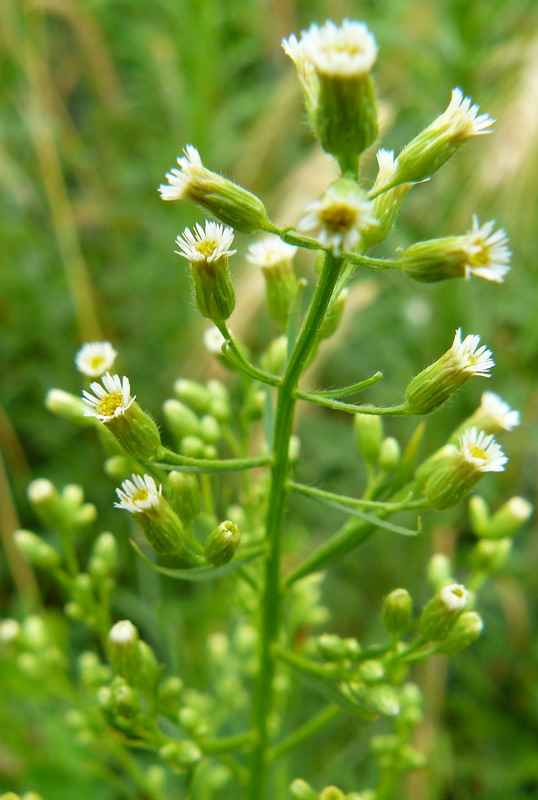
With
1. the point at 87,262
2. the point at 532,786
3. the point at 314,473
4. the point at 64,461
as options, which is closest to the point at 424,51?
the point at 314,473

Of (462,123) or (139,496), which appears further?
(139,496)

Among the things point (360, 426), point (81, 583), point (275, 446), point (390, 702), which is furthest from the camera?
point (81, 583)

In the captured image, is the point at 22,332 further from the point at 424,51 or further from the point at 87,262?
the point at 424,51

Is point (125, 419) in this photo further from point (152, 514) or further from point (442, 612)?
point (442, 612)

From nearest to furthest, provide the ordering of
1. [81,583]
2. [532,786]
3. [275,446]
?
1. [275,446]
2. [81,583]
3. [532,786]

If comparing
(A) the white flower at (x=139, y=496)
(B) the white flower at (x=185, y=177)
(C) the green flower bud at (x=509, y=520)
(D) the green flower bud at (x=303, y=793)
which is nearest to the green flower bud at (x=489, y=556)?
(C) the green flower bud at (x=509, y=520)

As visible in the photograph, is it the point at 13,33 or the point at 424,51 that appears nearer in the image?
the point at 424,51

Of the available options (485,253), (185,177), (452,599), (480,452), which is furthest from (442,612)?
(185,177)

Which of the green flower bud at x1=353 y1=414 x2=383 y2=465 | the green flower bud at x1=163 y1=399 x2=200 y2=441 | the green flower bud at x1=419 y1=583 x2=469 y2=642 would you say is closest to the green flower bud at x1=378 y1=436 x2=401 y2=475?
the green flower bud at x1=353 y1=414 x2=383 y2=465
